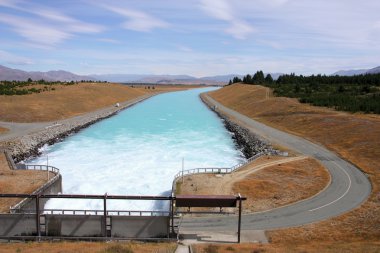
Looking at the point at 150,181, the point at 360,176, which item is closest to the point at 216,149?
the point at 150,181

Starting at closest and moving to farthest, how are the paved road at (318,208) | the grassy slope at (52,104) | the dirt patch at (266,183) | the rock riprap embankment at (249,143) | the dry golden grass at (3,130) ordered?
the paved road at (318,208) → the dirt patch at (266,183) → the rock riprap embankment at (249,143) → the dry golden grass at (3,130) → the grassy slope at (52,104)

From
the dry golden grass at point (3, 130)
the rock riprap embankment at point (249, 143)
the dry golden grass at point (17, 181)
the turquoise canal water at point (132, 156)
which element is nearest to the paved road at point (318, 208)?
the rock riprap embankment at point (249, 143)

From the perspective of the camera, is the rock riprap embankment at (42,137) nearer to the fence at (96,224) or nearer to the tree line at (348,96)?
the fence at (96,224)

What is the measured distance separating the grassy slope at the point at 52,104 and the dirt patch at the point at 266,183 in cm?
4996

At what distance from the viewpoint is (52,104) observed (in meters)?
87.8

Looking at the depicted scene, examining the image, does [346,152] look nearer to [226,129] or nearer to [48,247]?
[226,129]

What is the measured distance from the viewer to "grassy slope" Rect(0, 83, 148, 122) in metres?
72.8

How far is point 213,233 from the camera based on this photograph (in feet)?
76.8

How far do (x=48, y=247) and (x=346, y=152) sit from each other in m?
39.7

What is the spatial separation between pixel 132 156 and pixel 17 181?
65.0 feet

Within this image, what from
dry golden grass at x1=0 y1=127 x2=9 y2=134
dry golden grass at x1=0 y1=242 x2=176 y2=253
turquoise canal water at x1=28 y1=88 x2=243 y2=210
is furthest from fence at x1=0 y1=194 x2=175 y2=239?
dry golden grass at x1=0 y1=127 x2=9 y2=134

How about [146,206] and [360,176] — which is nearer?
[146,206]

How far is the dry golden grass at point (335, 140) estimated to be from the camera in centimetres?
2339

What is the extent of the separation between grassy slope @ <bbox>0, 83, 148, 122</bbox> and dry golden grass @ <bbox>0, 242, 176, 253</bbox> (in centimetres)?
5483
